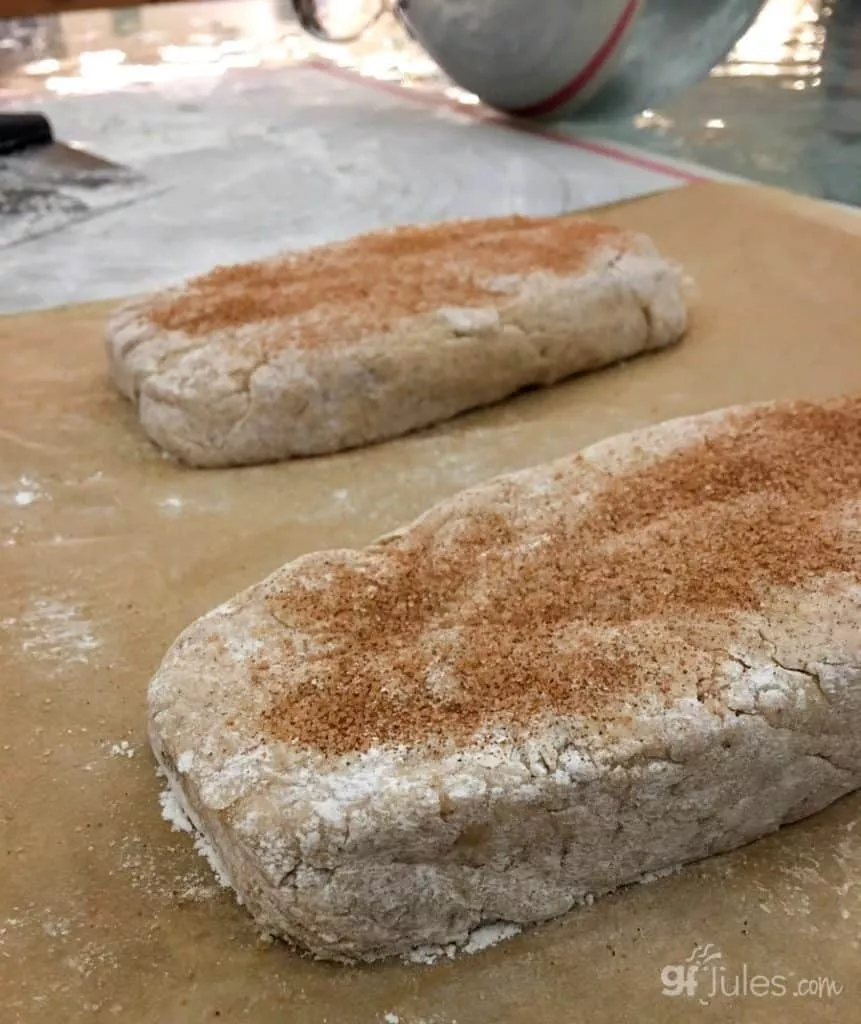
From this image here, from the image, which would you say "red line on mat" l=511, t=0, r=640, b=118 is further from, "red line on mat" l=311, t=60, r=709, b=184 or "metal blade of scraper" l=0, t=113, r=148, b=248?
"metal blade of scraper" l=0, t=113, r=148, b=248

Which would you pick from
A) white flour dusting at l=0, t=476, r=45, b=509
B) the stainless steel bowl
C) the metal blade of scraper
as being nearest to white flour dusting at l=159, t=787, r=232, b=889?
white flour dusting at l=0, t=476, r=45, b=509

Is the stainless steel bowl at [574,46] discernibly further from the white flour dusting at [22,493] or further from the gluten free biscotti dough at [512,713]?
the gluten free biscotti dough at [512,713]

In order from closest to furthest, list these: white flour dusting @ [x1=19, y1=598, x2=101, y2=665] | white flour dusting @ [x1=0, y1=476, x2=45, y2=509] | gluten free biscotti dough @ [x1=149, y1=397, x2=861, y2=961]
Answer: gluten free biscotti dough @ [x1=149, y1=397, x2=861, y2=961] → white flour dusting @ [x1=19, y1=598, x2=101, y2=665] → white flour dusting @ [x1=0, y1=476, x2=45, y2=509]

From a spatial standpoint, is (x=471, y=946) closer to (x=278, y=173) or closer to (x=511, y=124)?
(x=278, y=173)

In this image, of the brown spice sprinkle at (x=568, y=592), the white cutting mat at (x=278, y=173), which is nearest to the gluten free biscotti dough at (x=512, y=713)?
the brown spice sprinkle at (x=568, y=592)

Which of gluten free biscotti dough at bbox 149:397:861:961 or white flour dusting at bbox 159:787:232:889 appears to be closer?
gluten free biscotti dough at bbox 149:397:861:961

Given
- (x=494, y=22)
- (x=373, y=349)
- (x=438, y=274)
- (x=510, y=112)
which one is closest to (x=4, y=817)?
(x=373, y=349)
